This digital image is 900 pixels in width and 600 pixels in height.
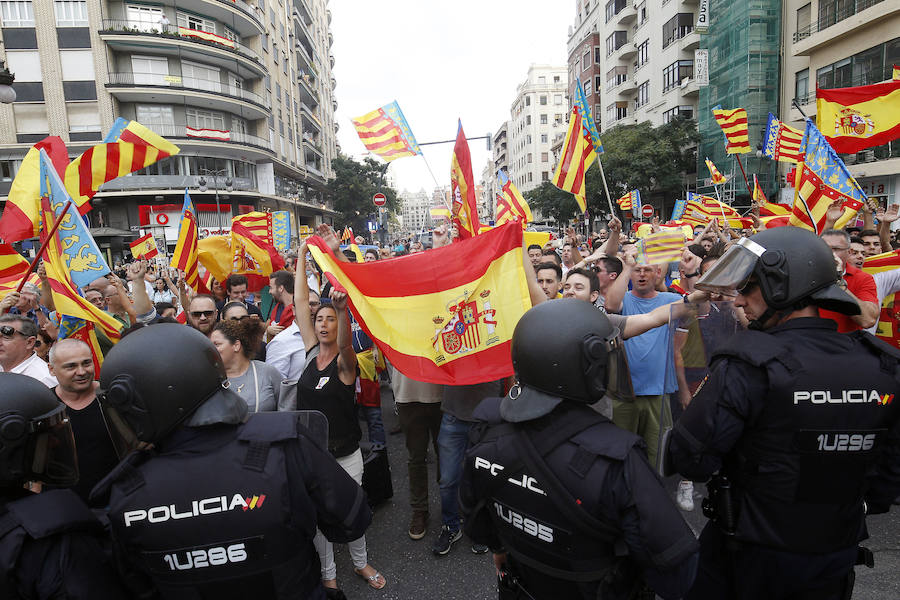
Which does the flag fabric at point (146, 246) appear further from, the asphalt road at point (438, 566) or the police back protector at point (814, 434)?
the police back protector at point (814, 434)

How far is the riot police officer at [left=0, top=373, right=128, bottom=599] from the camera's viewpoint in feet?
4.98

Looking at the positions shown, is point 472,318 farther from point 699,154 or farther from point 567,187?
point 699,154

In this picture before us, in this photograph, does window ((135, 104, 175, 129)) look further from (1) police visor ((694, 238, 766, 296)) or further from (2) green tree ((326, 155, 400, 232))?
(1) police visor ((694, 238, 766, 296))

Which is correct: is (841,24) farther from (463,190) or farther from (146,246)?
(146,246)

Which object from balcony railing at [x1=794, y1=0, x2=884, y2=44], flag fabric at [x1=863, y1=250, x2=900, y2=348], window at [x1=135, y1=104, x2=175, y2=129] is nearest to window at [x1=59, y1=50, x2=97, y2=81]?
window at [x1=135, y1=104, x2=175, y2=129]

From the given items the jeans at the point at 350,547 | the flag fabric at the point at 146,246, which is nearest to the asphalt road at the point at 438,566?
the jeans at the point at 350,547

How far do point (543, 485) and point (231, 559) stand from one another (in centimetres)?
109

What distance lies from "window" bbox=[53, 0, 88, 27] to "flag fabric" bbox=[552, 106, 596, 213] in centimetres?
3797

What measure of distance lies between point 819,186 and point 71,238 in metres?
7.55

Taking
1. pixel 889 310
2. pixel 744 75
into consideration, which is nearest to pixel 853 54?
pixel 744 75

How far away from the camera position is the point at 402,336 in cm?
382

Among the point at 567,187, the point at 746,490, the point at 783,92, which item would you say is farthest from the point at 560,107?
the point at 746,490

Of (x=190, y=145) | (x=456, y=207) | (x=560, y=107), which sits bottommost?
(x=456, y=207)

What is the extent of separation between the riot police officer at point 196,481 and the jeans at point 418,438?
229cm
